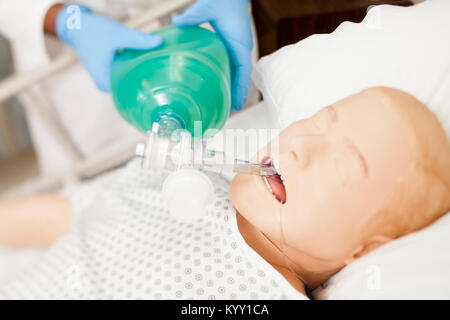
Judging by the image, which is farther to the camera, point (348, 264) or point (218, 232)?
point (218, 232)

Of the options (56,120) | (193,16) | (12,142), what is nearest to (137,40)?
(193,16)

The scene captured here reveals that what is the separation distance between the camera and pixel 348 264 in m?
0.57

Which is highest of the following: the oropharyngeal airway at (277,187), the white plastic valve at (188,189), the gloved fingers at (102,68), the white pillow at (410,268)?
the gloved fingers at (102,68)

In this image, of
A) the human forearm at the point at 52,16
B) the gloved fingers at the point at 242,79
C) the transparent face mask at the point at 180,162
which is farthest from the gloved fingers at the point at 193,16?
the human forearm at the point at 52,16

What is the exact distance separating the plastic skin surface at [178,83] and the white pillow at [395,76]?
149 mm

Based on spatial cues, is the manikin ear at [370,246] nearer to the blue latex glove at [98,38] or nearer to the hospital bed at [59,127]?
the hospital bed at [59,127]

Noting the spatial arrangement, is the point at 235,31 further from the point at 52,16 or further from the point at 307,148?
the point at 52,16

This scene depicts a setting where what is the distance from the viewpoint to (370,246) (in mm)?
536

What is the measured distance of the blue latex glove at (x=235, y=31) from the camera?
0.69m

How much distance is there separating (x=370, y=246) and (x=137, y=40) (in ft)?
1.68
